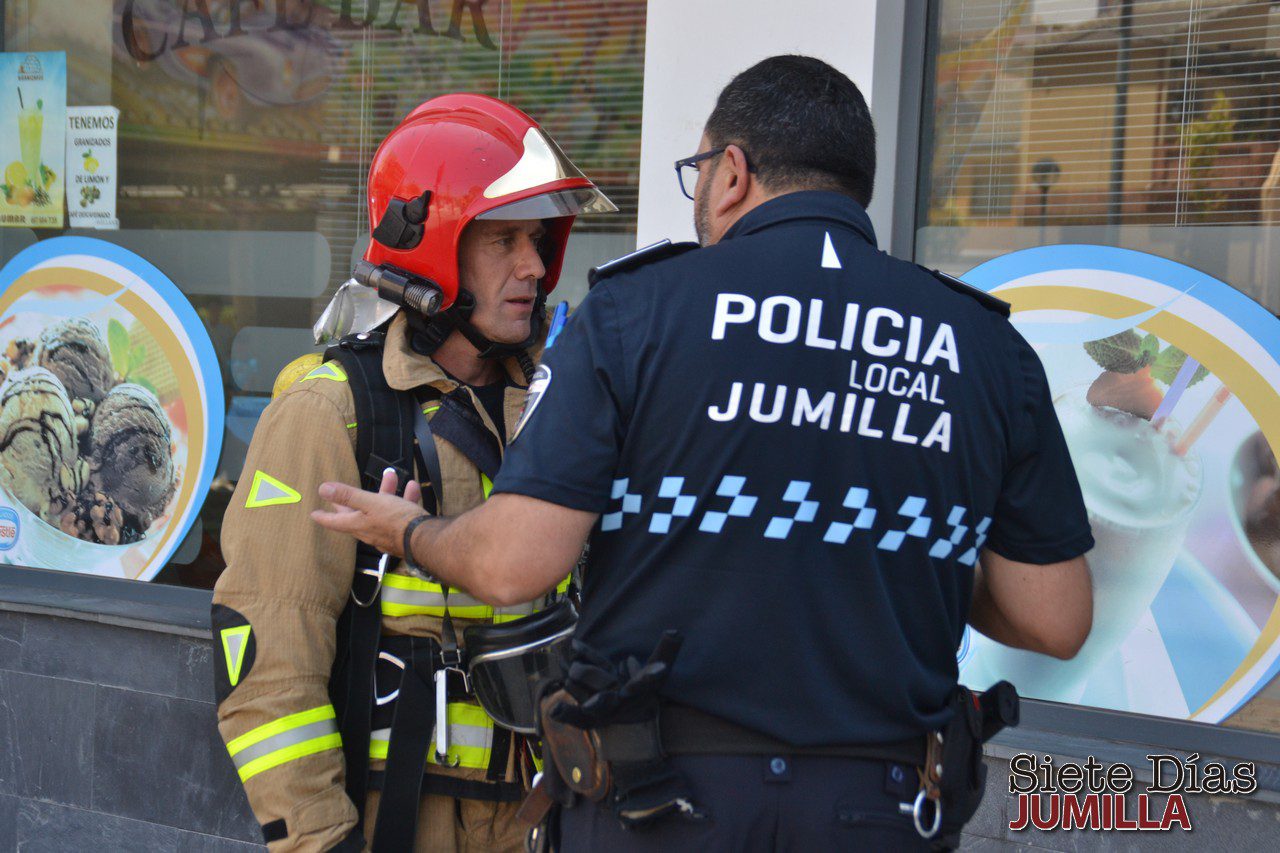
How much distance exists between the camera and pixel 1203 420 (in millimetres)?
3396

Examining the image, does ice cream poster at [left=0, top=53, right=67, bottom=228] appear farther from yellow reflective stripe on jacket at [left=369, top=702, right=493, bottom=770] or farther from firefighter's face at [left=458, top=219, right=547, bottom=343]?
yellow reflective stripe on jacket at [left=369, top=702, right=493, bottom=770]

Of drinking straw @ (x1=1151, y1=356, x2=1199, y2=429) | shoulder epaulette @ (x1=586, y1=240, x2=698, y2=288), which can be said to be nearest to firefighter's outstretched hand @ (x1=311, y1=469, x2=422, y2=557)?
shoulder epaulette @ (x1=586, y1=240, x2=698, y2=288)

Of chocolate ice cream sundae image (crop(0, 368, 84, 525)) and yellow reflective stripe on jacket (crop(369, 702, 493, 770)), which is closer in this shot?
yellow reflective stripe on jacket (crop(369, 702, 493, 770))

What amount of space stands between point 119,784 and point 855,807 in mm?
3523

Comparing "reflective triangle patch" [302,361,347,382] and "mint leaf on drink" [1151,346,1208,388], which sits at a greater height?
"mint leaf on drink" [1151,346,1208,388]

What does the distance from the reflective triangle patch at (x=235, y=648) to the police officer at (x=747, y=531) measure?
0.43m

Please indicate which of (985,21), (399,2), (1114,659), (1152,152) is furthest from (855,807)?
(399,2)

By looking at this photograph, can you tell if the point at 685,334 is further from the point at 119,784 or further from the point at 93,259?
the point at 93,259

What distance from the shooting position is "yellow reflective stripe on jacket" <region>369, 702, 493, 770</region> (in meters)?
2.18

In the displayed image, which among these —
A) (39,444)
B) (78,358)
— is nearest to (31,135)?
(78,358)

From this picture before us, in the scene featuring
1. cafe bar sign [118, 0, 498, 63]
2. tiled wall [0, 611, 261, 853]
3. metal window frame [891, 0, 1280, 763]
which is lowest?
tiled wall [0, 611, 261, 853]

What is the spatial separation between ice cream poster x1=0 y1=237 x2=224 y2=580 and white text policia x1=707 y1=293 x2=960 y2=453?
3.53 m

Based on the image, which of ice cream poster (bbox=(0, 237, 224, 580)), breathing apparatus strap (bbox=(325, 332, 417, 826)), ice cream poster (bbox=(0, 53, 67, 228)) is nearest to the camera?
breathing apparatus strap (bbox=(325, 332, 417, 826))

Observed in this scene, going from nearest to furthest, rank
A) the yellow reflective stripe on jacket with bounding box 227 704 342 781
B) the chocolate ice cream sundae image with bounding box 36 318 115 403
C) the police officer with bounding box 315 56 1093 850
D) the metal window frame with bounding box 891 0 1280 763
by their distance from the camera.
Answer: the police officer with bounding box 315 56 1093 850 < the yellow reflective stripe on jacket with bounding box 227 704 342 781 < the metal window frame with bounding box 891 0 1280 763 < the chocolate ice cream sundae image with bounding box 36 318 115 403
